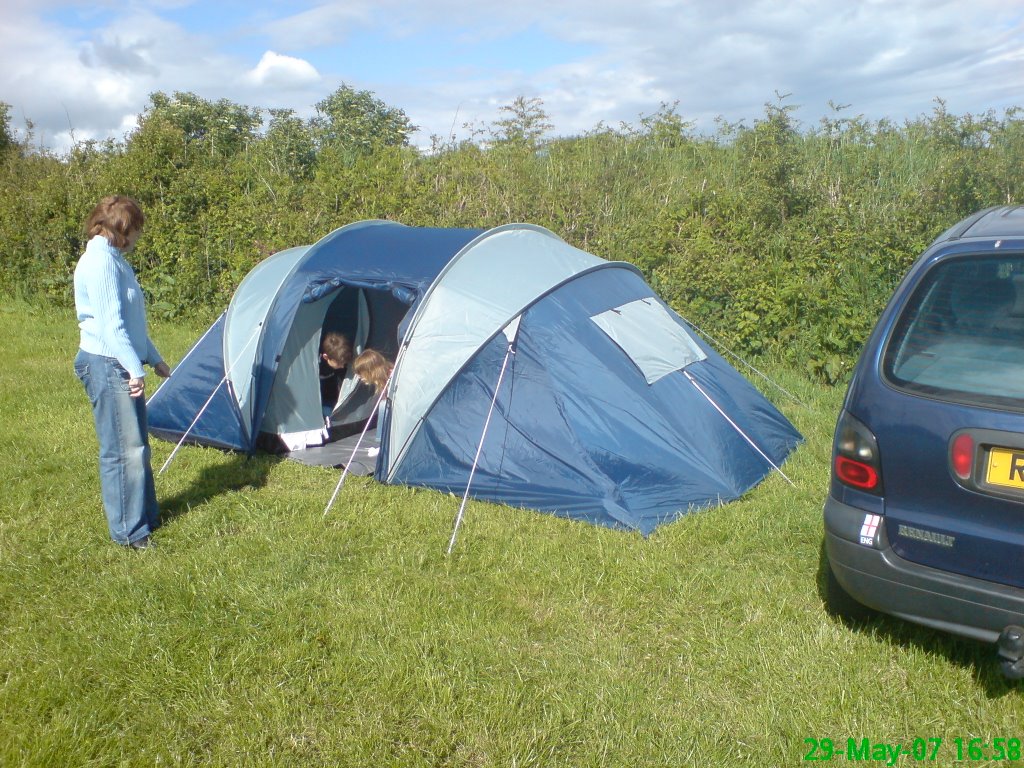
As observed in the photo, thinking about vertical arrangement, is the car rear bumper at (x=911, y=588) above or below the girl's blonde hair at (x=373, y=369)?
below

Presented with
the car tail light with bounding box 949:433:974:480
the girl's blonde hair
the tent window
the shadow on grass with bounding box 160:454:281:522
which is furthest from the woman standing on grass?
the car tail light with bounding box 949:433:974:480

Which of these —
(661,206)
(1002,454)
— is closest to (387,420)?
(1002,454)

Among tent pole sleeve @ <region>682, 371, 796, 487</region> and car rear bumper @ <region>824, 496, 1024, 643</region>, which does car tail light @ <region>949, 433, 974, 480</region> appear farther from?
tent pole sleeve @ <region>682, 371, 796, 487</region>

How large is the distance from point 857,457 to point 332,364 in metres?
4.46

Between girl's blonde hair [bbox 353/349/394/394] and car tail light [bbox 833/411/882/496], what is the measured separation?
3.86 metres

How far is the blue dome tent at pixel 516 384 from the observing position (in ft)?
16.5

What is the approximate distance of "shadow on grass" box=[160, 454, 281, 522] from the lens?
506cm

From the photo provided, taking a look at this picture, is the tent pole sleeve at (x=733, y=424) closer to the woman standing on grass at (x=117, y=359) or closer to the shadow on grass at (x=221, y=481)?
the shadow on grass at (x=221, y=481)

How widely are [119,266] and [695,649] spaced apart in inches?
127

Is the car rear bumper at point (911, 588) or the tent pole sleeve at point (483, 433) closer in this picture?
the car rear bumper at point (911, 588)

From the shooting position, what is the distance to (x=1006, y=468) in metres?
2.76

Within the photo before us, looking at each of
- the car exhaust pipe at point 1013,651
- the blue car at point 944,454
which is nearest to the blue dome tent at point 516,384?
the blue car at point 944,454

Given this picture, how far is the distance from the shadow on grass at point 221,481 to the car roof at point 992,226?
4.15 metres

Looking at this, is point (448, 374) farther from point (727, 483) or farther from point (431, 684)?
point (431, 684)
